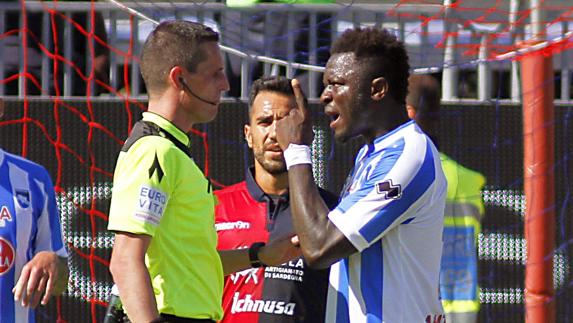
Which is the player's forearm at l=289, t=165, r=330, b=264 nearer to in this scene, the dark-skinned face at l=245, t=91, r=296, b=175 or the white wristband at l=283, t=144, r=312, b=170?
the white wristband at l=283, t=144, r=312, b=170

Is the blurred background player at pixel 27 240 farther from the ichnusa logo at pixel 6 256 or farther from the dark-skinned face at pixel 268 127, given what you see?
the dark-skinned face at pixel 268 127

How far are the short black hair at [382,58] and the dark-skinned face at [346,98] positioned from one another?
3 centimetres

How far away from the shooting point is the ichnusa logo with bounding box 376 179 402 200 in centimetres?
329

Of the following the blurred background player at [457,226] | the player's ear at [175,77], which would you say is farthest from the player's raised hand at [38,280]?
the blurred background player at [457,226]

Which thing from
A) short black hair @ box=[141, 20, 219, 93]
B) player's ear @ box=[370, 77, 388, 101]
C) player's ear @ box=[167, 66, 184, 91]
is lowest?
player's ear @ box=[370, 77, 388, 101]

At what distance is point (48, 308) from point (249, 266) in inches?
83.5

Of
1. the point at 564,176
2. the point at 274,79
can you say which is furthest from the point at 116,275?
the point at 564,176

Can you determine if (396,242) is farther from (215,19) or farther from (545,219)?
(215,19)

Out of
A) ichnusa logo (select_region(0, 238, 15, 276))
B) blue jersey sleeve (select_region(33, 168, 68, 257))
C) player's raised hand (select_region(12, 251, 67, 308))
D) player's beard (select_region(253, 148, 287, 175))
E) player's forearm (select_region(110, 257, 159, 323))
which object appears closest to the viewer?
player's forearm (select_region(110, 257, 159, 323))

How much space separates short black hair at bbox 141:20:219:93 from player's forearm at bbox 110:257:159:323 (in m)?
0.63

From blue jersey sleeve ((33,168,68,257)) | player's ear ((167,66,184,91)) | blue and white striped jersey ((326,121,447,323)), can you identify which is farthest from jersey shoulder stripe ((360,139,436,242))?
blue jersey sleeve ((33,168,68,257))

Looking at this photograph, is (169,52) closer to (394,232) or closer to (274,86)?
(394,232)

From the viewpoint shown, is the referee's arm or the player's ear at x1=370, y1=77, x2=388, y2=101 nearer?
the referee's arm

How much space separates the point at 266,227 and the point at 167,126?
48.6 inches
